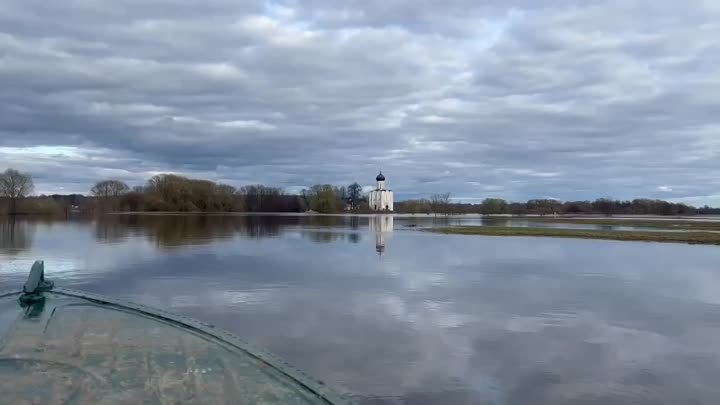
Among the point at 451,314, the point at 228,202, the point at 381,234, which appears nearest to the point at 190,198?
the point at 228,202

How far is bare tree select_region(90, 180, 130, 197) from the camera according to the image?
5284 inches

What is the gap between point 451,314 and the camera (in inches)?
493

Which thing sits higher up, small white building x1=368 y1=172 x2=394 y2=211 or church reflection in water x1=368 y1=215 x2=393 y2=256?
small white building x1=368 y1=172 x2=394 y2=211

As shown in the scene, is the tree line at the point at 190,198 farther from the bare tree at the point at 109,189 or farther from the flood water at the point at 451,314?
Result: the flood water at the point at 451,314

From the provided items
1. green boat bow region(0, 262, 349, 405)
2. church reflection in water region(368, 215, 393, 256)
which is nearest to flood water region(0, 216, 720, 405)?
green boat bow region(0, 262, 349, 405)

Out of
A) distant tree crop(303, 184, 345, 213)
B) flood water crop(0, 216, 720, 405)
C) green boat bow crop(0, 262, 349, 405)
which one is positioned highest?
distant tree crop(303, 184, 345, 213)

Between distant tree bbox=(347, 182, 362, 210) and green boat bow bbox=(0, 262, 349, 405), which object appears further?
distant tree bbox=(347, 182, 362, 210)

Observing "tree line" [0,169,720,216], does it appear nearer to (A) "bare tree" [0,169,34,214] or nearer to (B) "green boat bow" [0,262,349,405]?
(A) "bare tree" [0,169,34,214]

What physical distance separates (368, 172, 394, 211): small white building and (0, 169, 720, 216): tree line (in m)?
3.01

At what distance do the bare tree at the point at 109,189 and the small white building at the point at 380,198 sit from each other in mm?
68739

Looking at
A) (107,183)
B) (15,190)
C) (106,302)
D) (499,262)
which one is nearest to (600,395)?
(106,302)

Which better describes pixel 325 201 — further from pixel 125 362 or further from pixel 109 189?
pixel 125 362

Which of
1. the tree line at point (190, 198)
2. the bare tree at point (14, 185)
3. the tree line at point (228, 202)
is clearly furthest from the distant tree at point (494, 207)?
the bare tree at point (14, 185)

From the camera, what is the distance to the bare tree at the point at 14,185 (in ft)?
352
